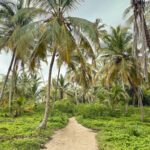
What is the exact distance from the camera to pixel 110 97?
3198 cm

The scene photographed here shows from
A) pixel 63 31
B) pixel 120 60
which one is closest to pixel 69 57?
pixel 63 31

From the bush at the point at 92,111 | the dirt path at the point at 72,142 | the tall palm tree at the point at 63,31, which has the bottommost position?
the dirt path at the point at 72,142

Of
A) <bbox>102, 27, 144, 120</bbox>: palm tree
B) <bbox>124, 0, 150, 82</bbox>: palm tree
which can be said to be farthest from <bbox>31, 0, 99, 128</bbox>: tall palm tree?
<bbox>102, 27, 144, 120</bbox>: palm tree

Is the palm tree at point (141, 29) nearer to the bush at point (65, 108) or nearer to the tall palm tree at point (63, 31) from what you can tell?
the tall palm tree at point (63, 31)

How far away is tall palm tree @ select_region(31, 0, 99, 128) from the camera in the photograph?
16.3 m

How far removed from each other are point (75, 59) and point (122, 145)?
47.6ft

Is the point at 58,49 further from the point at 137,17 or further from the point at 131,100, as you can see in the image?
the point at 131,100

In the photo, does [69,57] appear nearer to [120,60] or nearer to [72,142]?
[72,142]

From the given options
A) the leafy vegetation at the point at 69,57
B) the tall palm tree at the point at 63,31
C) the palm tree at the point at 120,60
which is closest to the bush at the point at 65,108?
the leafy vegetation at the point at 69,57

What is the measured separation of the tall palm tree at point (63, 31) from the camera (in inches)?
641

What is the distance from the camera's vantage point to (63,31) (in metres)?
16.5

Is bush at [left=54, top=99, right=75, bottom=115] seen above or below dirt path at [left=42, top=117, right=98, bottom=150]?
above

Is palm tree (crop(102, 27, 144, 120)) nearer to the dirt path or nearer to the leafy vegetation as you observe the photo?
the leafy vegetation

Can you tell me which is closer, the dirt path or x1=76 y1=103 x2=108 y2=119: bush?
the dirt path
